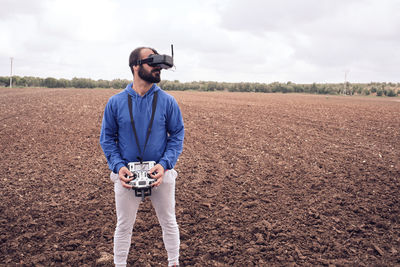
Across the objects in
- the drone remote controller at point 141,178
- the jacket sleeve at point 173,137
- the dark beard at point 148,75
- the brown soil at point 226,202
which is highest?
the dark beard at point 148,75

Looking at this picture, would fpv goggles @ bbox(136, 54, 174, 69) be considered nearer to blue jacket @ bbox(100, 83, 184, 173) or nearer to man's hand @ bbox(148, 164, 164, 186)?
blue jacket @ bbox(100, 83, 184, 173)

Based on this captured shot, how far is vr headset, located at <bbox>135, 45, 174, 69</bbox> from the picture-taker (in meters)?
2.63

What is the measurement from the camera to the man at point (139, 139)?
109 inches

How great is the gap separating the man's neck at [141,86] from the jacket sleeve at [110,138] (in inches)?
10.1

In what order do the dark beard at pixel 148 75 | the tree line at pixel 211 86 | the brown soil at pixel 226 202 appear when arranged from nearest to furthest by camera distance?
the dark beard at pixel 148 75, the brown soil at pixel 226 202, the tree line at pixel 211 86

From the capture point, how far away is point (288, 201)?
5.79m

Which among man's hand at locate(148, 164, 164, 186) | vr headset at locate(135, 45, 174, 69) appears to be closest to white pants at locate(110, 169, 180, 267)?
man's hand at locate(148, 164, 164, 186)

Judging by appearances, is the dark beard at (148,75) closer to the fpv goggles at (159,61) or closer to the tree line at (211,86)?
the fpv goggles at (159,61)

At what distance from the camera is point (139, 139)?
2807 mm

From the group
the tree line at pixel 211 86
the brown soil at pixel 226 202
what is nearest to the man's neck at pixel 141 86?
the brown soil at pixel 226 202

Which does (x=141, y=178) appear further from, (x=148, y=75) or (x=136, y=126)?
(x=148, y=75)

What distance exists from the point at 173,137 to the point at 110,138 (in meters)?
0.59

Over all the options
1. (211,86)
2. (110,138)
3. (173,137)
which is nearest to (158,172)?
(173,137)

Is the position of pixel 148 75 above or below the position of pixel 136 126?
above
